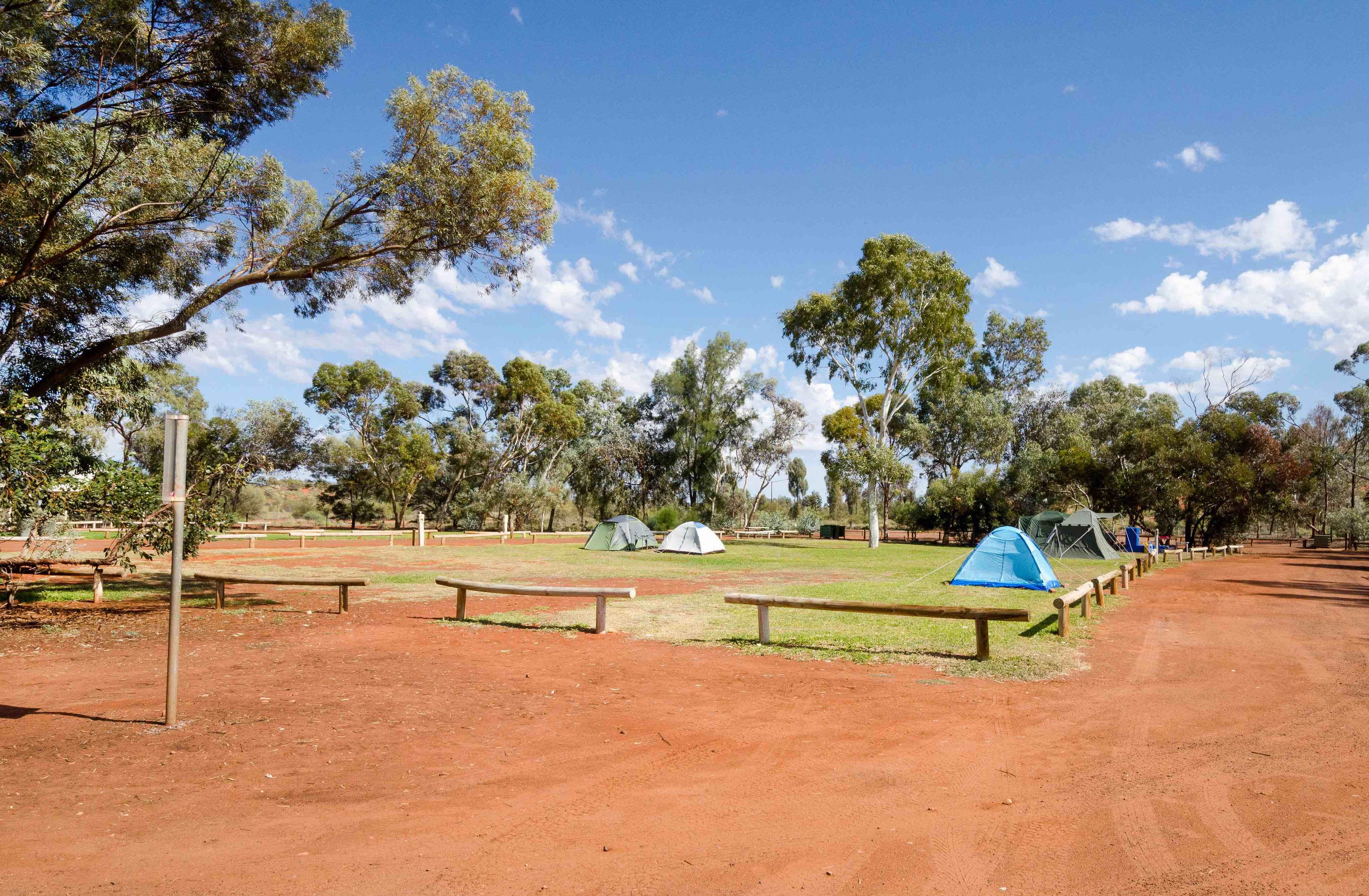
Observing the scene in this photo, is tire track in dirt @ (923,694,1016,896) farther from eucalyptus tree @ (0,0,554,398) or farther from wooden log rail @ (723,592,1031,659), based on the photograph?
eucalyptus tree @ (0,0,554,398)

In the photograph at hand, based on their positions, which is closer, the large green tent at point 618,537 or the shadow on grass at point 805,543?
the large green tent at point 618,537

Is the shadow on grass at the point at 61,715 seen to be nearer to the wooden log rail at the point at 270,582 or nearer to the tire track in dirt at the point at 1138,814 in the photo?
the wooden log rail at the point at 270,582

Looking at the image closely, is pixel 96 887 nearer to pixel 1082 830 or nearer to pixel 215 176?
pixel 1082 830

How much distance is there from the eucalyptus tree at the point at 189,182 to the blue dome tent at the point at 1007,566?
36.3 feet

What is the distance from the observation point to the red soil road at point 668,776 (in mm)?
3465

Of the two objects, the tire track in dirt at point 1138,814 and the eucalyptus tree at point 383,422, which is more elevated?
the eucalyptus tree at point 383,422

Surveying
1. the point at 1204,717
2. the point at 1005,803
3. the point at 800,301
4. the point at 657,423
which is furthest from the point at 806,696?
the point at 657,423

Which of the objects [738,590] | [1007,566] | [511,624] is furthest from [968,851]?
[1007,566]

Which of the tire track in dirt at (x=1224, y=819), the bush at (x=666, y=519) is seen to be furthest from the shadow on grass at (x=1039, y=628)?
the bush at (x=666, y=519)

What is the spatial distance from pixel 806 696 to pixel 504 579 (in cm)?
1115

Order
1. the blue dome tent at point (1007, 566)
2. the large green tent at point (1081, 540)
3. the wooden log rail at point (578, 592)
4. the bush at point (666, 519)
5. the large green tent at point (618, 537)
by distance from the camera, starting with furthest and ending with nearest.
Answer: the bush at point (666, 519) < the large green tent at point (618, 537) < the large green tent at point (1081, 540) < the blue dome tent at point (1007, 566) < the wooden log rail at point (578, 592)

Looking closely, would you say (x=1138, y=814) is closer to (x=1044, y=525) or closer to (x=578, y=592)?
(x=578, y=592)

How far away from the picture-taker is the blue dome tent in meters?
14.2

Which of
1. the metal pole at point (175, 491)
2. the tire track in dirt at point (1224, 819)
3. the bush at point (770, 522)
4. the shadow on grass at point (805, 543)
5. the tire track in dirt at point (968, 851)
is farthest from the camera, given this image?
the bush at point (770, 522)
